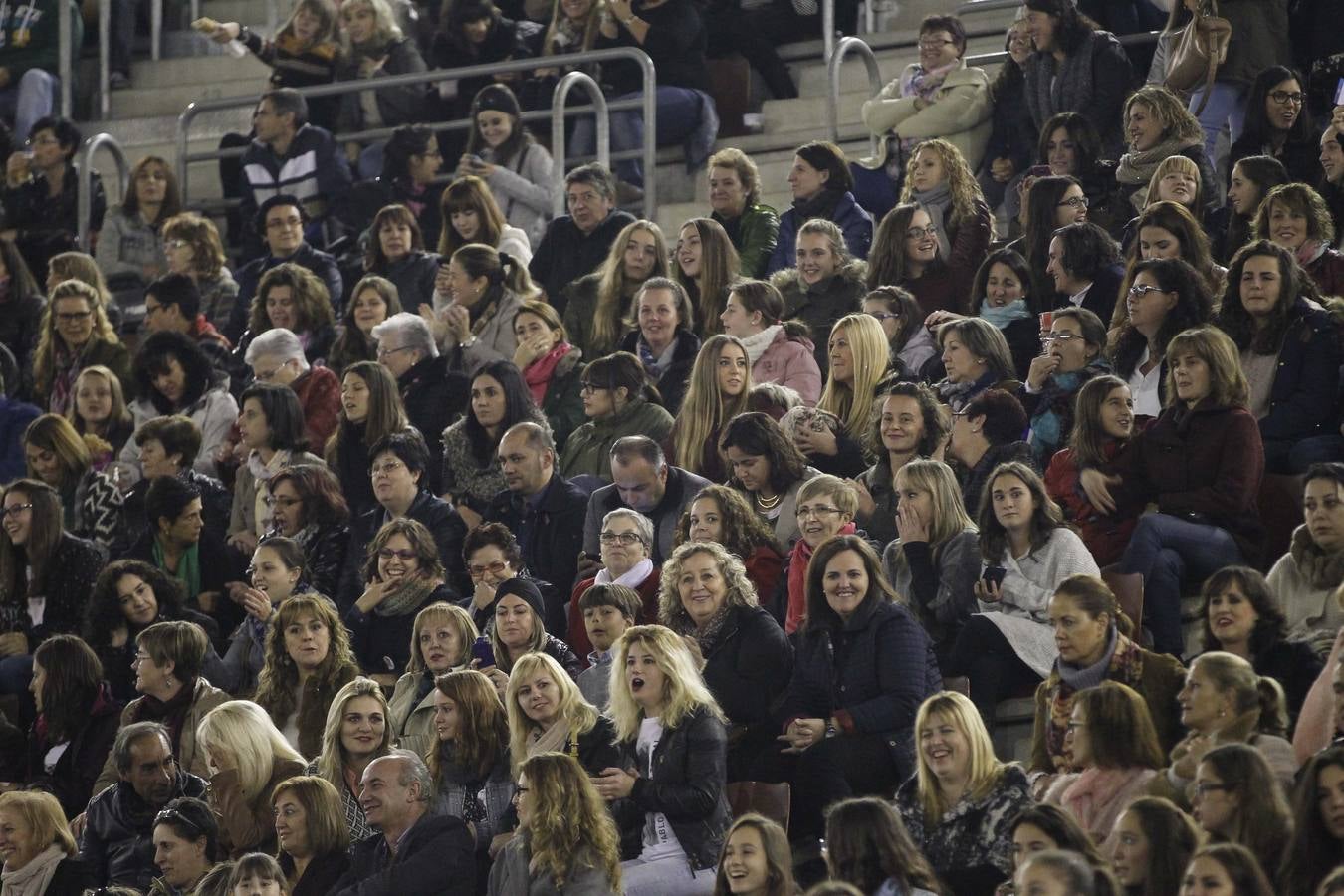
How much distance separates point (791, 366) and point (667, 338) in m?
0.62

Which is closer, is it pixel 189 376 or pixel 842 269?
pixel 842 269

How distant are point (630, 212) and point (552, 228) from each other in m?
1.19

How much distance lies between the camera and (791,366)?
40.9ft

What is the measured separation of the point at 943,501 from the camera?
34.0 feet

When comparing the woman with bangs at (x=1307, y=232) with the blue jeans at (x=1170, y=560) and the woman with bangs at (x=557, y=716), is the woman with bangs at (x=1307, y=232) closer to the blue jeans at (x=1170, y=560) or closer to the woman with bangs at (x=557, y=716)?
the blue jeans at (x=1170, y=560)

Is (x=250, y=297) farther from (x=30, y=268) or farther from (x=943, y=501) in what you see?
(x=943, y=501)

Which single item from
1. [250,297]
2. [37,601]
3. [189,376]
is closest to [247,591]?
[37,601]

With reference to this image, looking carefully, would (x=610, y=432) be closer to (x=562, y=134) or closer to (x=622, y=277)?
(x=622, y=277)

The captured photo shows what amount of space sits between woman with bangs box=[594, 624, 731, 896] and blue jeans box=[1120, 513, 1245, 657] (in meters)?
1.62

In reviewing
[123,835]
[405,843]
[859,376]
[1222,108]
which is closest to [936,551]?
[859,376]

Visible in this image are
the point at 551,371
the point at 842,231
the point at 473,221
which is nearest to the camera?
the point at 551,371

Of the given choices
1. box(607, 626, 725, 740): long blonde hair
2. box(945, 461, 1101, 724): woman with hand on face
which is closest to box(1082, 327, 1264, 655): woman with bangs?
box(945, 461, 1101, 724): woman with hand on face

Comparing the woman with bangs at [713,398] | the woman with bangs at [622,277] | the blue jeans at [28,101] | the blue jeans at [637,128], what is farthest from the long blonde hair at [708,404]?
the blue jeans at [28,101]

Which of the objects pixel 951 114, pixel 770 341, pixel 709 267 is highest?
pixel 951 114
